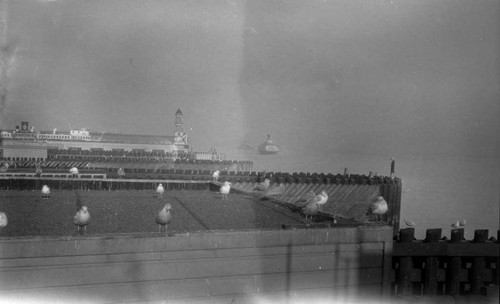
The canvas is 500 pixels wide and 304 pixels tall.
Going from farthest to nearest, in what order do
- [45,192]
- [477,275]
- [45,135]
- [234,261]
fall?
[45,135]
[45,192]
[477,275]
[234,261]

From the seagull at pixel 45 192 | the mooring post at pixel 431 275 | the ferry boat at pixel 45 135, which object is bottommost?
the mooring post at pixel 431 275

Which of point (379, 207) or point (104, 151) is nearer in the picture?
point (379, 207)

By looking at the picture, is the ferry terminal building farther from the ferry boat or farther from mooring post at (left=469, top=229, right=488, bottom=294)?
mooring post at (left=469, top=229, right=488, bottom=294)

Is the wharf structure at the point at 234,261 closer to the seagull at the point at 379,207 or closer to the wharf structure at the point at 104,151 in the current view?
the seagull at the point at 379,207

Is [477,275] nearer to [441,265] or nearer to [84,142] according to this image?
[441,265]

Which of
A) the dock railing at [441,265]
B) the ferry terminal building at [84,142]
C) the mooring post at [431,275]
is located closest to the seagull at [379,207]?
the dock railing at [441,265]

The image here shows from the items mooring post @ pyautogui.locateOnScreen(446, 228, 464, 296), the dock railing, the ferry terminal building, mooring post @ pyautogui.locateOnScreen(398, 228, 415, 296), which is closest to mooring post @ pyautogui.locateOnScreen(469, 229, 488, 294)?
the dock railing

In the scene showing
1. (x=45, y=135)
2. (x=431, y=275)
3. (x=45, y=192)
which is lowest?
(x=431, y=275)

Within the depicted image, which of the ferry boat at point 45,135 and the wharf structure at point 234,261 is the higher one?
the ferry boat at point 45,135

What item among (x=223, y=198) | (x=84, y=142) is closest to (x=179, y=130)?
(x=84, y=142)
